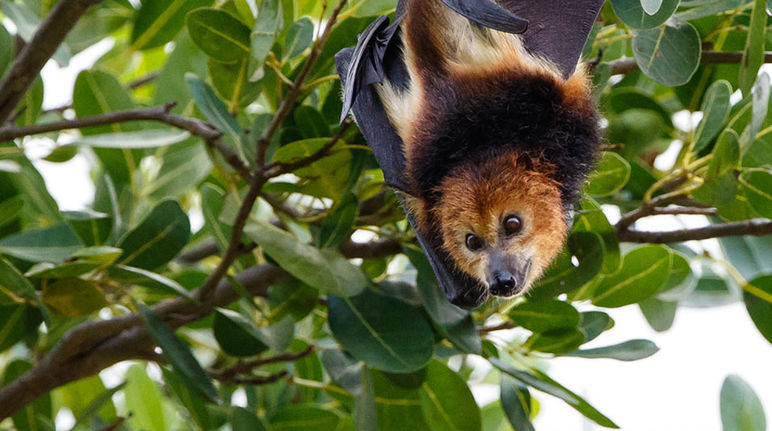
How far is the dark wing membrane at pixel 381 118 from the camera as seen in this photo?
2.63 meters

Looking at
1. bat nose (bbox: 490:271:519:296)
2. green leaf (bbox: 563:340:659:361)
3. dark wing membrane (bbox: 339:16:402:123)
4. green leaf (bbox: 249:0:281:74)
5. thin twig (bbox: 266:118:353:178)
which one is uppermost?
green leaf (bbox: 249:0:281:74)

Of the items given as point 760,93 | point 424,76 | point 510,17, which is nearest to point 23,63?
point 424,76

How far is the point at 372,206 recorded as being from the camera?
10.5 feet

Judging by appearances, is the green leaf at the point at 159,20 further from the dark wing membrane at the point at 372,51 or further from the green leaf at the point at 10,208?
the dark wing membrane at the point at 372,51

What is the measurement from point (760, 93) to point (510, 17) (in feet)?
2.47

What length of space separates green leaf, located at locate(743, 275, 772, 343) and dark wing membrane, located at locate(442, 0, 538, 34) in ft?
4.57

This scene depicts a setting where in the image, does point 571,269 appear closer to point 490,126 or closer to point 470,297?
point 470,297

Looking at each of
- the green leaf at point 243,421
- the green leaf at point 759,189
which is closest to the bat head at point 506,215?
the green leaf at point 759,189

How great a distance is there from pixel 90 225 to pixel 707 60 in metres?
2.10

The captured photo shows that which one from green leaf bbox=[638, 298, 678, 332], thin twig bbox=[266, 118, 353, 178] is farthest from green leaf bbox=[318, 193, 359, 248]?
green leaf bbox=[638, 298, 678, 332]

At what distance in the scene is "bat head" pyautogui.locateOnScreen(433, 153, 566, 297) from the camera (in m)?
2.58

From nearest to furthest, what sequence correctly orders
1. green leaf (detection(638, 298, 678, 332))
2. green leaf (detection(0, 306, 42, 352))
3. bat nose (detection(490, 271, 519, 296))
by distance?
bat nose (detection(490, 271, 519, 296))
green leaf (detection(0, 306, 42, 352))
green leaf (detection(638, 298, 678, 332))

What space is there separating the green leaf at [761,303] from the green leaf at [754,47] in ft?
→ 2.93

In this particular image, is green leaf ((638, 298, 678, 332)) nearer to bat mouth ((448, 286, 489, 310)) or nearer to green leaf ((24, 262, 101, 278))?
bat mouth ((448, 286, 489, 310))
